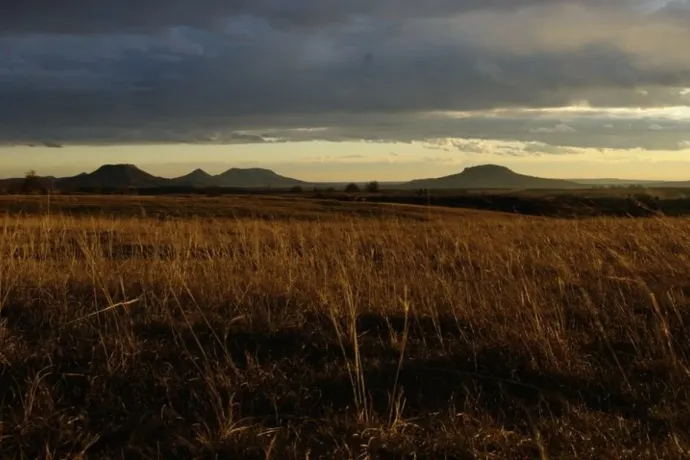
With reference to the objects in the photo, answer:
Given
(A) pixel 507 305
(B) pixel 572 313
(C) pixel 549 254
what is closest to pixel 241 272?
(A) pixel 507 305

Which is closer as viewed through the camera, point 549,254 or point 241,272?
point 241,272

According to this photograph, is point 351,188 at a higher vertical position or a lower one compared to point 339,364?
lower

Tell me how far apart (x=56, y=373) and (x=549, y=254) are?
692 centimetres

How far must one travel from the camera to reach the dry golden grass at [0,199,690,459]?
3.80 meters

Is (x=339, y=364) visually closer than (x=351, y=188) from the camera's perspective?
Yes

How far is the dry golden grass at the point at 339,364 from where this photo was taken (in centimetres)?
380

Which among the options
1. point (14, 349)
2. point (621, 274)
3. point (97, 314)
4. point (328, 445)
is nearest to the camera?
point (328, 445)

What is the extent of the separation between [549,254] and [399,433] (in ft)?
20.8

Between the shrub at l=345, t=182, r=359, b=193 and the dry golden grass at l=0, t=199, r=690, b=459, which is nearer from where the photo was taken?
the dry golden grass at l=0, t=199, r=690, b=459

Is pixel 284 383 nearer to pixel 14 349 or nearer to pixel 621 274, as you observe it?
pixel 14 349

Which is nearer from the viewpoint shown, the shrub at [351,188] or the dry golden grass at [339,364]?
the dry golden grass at [339,364]

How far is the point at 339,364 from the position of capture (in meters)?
4.91

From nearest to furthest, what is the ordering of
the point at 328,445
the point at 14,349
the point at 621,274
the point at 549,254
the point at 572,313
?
1. the point at 328,445
2. the point at 14,349
3. the point at 572,313
4. the point at 621,274
5. the point at 549,254

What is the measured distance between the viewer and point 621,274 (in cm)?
793
